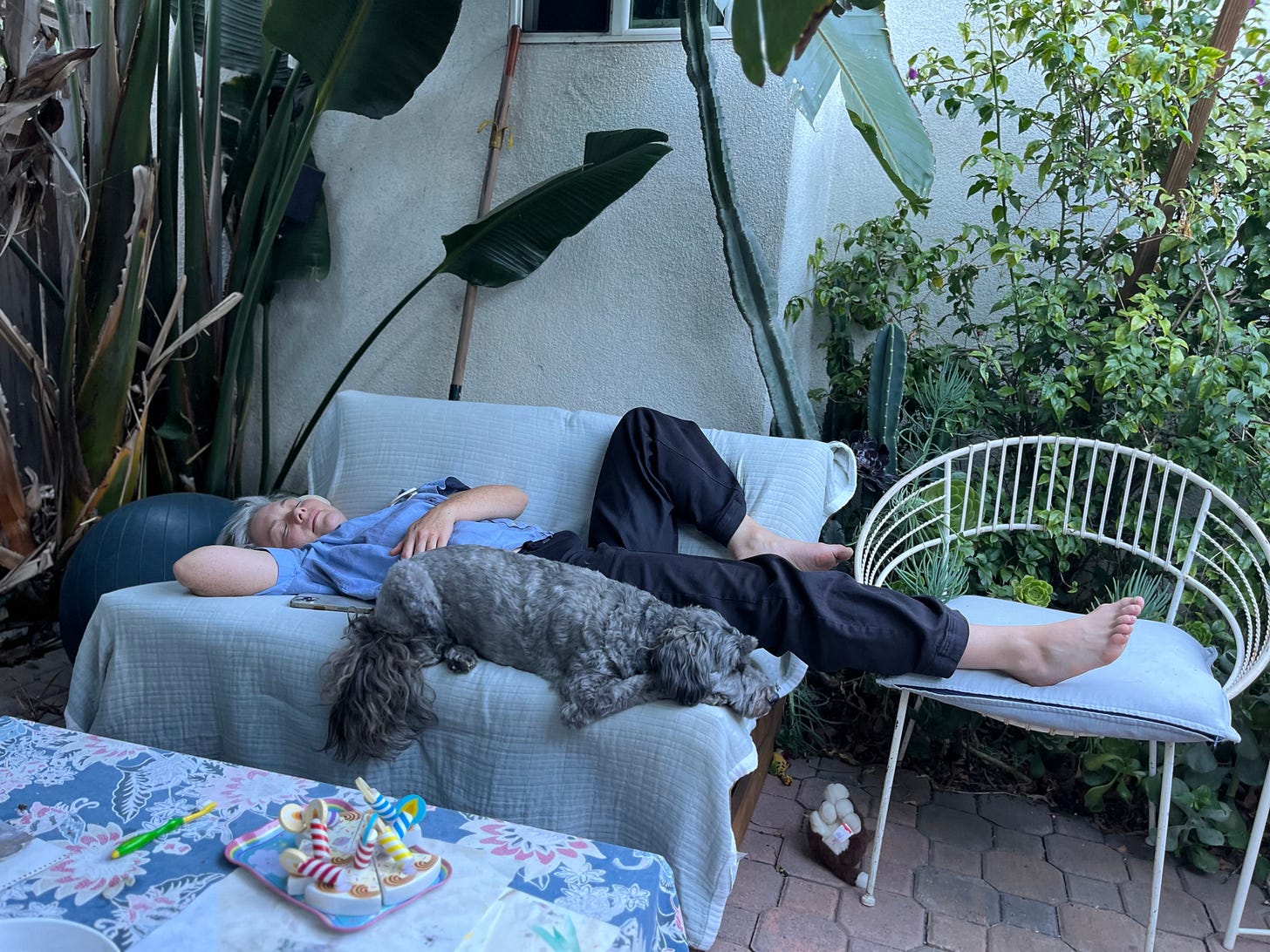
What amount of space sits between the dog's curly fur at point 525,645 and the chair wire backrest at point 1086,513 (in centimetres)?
59

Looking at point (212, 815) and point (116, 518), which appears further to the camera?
point (116, 518)

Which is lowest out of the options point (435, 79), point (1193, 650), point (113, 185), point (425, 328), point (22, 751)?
point (22, 751)

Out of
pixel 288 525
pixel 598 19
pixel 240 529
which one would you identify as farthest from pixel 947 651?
pixel 598 19

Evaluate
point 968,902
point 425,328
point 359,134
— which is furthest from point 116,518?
point 968,902

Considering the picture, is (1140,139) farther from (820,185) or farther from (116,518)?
(116,518)

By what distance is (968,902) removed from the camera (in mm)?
1789

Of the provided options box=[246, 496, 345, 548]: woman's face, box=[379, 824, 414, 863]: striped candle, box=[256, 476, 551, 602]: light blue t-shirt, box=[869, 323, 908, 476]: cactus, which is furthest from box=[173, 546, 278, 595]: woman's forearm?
box=[869, 323, 908, 476]: cactus

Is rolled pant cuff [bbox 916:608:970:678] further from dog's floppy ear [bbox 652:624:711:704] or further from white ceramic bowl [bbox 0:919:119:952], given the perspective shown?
white ceramic bowl [bbox 0:919:119:952]

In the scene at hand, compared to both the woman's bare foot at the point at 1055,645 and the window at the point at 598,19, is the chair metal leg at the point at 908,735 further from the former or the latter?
the window at the point at 598,19

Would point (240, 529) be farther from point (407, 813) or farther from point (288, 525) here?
point (407, 813)

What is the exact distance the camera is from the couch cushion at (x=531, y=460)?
217 cm

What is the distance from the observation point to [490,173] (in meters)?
2.80

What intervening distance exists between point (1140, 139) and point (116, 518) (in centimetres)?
281

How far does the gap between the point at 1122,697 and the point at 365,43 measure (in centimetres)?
235
